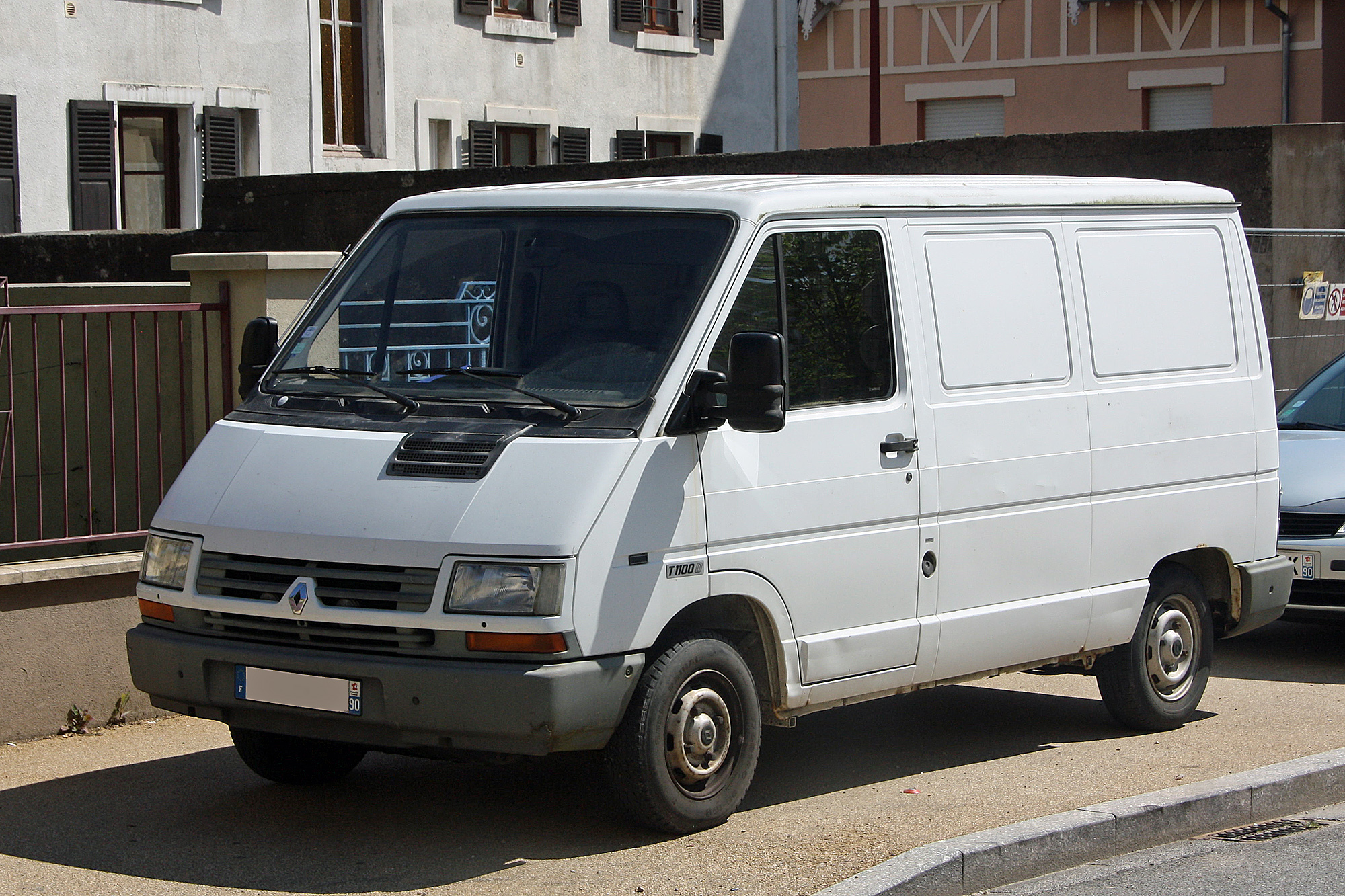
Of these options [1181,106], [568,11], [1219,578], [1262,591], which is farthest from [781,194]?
[1181,106]

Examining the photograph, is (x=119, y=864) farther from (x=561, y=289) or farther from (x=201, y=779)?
(x=561, y=289)

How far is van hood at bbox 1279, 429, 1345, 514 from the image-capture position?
930 centimetres

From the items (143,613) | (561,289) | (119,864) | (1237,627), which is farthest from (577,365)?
(1237,627)

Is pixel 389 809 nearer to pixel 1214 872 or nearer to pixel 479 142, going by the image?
pixel 1214 872

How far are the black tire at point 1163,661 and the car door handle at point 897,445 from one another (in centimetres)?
170

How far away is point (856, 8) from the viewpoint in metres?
39.4

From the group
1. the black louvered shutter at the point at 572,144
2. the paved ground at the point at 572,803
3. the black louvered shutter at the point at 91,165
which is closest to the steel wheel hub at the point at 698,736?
the paved ground at the point at 572,803

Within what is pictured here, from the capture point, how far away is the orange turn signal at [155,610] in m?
6.08

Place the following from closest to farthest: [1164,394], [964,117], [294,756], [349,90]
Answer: [294,756] < [1164,394] < [349,90] < [964,117]

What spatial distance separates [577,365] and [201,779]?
91.2 inches

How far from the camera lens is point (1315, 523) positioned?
9250 millimetres

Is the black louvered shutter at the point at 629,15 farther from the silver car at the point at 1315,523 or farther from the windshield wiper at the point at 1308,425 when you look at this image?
the silver car at the point at 1315,523

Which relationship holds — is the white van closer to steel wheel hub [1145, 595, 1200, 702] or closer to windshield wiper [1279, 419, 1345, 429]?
steel wheel hub [1145, 595, 1200, 702]

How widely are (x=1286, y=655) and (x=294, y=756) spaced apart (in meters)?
5.60
